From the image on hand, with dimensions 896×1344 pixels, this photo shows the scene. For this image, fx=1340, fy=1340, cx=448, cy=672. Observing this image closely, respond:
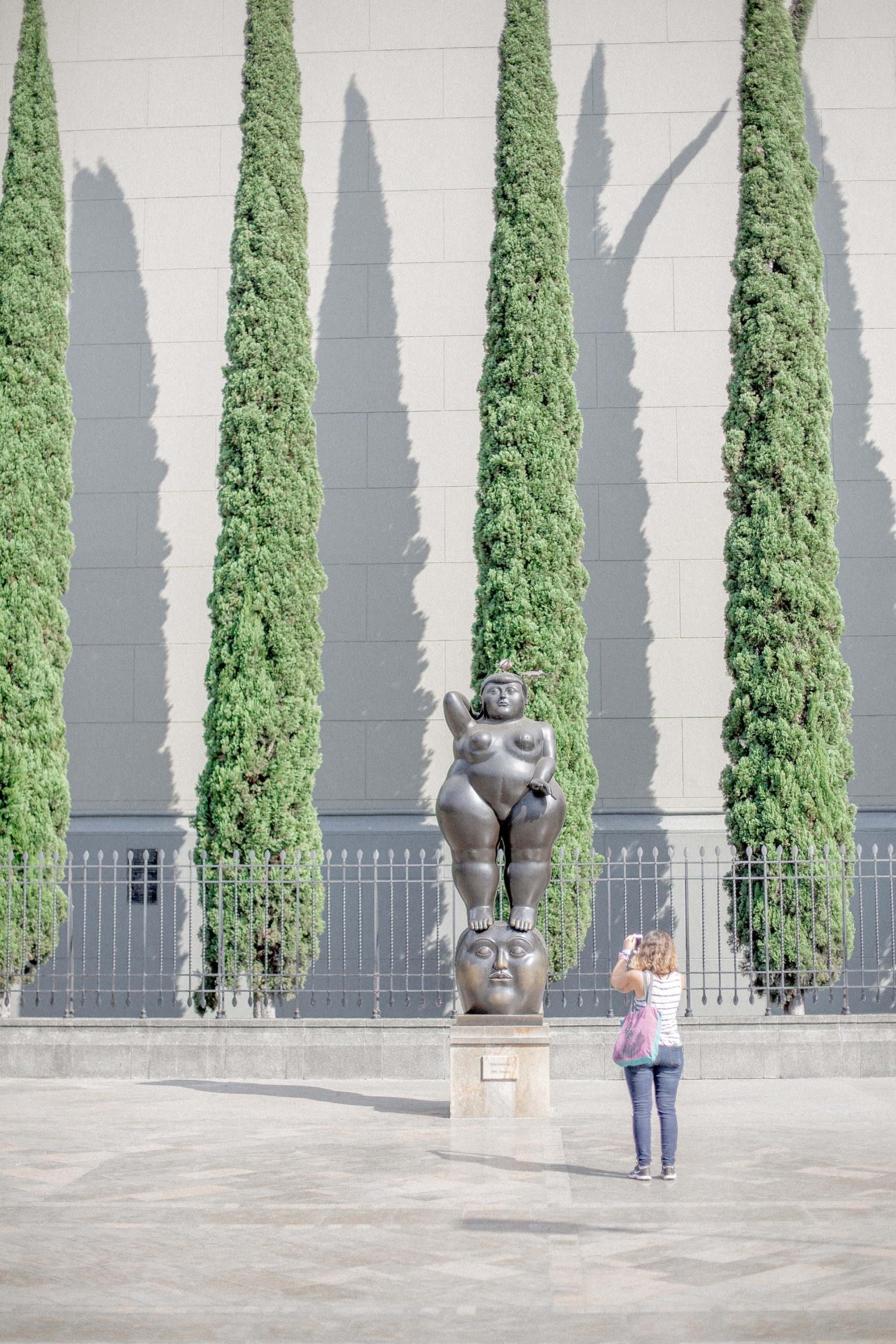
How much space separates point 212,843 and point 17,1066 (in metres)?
2.63

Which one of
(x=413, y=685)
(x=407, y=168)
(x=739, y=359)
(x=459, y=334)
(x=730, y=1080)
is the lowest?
(x=730, y=1080)

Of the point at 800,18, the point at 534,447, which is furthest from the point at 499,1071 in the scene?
the point at 800,18

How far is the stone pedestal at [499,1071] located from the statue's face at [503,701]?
6.81 ft

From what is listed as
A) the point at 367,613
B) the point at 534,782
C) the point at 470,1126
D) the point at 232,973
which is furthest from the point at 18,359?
the point at 470,1126

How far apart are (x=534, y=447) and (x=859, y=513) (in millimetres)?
4343

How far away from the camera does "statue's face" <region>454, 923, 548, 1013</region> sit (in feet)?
29.2

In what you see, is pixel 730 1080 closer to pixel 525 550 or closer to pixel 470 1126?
pixel 470 1126

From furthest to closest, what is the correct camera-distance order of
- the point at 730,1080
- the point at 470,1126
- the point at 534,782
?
the point at 730,1080, the point at 534,782, the point at 470,1126

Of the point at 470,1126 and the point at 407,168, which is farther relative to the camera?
the point at 407,168

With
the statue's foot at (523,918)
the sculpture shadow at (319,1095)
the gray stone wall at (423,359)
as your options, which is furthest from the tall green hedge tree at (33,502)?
the statue's foot at (523,918)

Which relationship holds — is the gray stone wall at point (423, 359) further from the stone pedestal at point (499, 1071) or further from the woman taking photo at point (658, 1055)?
the woman taking photo at point (658, 1055)

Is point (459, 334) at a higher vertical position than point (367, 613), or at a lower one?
higher

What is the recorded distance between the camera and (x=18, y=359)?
546 inches

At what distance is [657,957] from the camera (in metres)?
6.61
